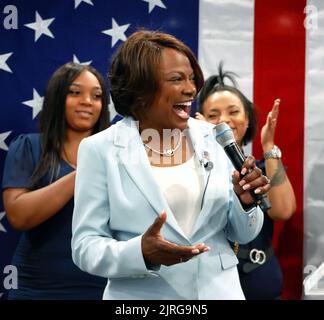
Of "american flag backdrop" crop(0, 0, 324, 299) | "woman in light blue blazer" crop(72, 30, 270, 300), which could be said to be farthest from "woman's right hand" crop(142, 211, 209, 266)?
"american flag backdrop" crop(0, 0, 324, 299)

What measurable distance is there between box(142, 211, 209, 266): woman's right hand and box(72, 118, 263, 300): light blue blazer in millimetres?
49

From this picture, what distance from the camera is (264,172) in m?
2.60

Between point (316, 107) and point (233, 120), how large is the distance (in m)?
0.47

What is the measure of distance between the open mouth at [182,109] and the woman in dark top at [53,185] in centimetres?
82

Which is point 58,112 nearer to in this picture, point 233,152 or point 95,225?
point 95,225

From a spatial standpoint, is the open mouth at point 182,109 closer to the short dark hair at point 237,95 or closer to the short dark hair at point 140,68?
the short dark hair at point 140,68

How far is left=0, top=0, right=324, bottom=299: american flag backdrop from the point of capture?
111 inches

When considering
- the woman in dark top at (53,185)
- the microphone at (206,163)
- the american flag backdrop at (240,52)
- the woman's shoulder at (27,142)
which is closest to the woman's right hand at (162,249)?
the microphone at (206,163)

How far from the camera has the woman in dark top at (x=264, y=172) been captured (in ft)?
7.89

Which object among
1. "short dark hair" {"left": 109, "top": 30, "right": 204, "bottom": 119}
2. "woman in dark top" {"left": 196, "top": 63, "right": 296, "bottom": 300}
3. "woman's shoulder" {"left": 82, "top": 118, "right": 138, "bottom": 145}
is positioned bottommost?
"woman in dark top" {"left": 196, "top": 63, "right": 296, "bottom": 300}

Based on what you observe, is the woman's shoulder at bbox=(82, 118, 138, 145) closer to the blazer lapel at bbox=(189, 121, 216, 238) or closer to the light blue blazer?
the light blue blazer

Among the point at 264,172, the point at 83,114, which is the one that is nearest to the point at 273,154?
the point at 264,172

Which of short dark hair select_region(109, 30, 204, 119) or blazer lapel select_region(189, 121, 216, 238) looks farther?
short dark hair select_region(109, 30, 204, 119)
